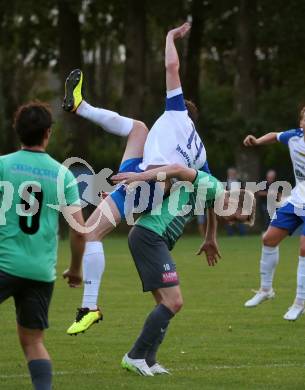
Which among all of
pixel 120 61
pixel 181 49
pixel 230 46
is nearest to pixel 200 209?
pixel 230 46

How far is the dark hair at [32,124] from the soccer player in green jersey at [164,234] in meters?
1.64

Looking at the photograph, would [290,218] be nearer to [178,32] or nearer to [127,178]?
[178,32]

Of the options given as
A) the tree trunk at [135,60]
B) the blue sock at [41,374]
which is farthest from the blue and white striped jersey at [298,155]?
the tree trunk at [135,60]

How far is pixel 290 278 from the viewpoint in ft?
60.3

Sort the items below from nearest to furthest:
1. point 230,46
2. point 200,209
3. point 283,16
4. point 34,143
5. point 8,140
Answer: point 34,143
point 200,209
point 283,16
point 8,140
point 230,46

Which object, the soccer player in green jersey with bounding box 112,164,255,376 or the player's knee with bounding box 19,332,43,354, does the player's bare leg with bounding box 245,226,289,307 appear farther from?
the player's knee with bounding box 19,332,43,354

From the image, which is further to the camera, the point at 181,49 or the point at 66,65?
the point at 181,49

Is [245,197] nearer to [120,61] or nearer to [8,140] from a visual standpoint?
[8,140]

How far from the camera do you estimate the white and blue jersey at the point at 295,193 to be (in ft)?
41.7

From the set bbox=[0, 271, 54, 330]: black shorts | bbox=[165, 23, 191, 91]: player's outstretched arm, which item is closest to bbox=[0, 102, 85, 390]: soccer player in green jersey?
bbox=[0, 271, 54, 330]: black shorts

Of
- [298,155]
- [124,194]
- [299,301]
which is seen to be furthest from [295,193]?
[124,194]

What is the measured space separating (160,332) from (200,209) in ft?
3.63

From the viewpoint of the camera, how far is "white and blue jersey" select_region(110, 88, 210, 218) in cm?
923

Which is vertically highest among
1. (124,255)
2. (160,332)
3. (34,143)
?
(34,143)
